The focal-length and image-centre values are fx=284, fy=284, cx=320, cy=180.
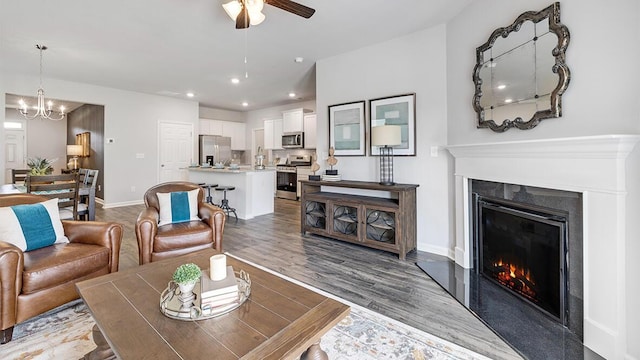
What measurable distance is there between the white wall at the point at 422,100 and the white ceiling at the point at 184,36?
19 cm

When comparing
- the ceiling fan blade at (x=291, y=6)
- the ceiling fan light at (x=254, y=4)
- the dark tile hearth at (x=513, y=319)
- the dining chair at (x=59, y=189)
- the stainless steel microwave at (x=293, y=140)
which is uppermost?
the ceiling fan blade at (x=291, y=6)

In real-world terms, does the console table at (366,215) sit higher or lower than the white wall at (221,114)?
lower

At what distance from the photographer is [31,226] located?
209 centimetres

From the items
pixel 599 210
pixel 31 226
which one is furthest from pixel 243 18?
pixel 599 210

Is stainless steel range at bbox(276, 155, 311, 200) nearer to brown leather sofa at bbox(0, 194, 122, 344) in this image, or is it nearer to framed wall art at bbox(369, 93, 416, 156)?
framed wall art at bbox(369, 93, 416, 156)

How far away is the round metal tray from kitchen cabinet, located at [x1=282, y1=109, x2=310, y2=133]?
6.28 meters

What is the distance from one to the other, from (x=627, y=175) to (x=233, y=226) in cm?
451

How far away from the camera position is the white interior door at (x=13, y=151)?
8.48m

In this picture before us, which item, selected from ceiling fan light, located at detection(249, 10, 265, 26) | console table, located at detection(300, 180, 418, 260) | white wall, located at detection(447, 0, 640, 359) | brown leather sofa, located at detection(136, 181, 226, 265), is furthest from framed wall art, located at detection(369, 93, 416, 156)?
brown leather sofa, located at detection(136, 181, 226, 265)

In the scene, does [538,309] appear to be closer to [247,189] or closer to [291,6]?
[291,6]

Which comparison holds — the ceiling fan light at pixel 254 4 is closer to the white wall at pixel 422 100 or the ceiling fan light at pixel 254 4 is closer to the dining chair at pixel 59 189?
the white wall at pixel 422 100

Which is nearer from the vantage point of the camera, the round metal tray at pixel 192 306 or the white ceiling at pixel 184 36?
the round metal tray at pixel 192 306

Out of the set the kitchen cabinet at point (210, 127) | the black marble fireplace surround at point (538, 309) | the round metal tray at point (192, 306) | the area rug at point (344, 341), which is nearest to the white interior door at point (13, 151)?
the kitchen cabinet at point (210, 127)

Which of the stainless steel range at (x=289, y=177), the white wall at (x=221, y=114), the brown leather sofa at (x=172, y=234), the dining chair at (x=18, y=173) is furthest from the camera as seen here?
the white wall at (x=221, y=114)
